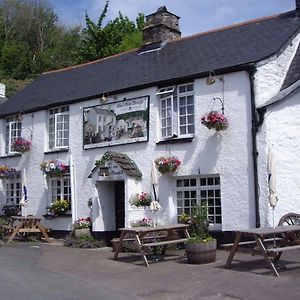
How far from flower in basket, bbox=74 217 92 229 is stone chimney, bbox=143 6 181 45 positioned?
23.7 ft

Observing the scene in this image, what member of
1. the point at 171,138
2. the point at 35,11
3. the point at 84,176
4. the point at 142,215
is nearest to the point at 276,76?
the point at 171,138

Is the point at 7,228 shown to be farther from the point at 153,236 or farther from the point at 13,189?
the point at 153,236

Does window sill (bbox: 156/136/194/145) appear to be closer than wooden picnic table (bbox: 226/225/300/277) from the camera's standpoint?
No

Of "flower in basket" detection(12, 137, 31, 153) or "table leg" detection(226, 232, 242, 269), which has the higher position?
"flower in basket" detection(12, 137, 31, 153)

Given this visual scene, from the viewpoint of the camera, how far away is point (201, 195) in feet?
47.5

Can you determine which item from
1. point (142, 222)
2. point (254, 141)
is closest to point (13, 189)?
point (142, 222)

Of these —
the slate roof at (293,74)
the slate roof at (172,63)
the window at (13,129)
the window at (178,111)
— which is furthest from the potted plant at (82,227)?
the slate roof at (293,74)

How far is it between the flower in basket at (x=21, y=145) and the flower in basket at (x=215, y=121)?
27.6 feet

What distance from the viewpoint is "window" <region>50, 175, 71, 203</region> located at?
18.2 meters

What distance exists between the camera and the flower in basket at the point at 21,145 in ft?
62.7

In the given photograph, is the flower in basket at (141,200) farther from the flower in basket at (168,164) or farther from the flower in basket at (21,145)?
the flower in basket at (21,145)

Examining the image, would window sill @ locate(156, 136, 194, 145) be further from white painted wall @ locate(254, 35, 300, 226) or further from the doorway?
Result: the doorway

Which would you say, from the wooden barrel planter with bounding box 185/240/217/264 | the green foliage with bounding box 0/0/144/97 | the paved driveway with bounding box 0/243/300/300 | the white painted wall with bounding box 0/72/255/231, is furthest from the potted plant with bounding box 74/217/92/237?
the green foliage with bounding box 0/0/144/97

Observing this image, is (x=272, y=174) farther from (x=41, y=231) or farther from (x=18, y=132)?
(x=18, y=132)
